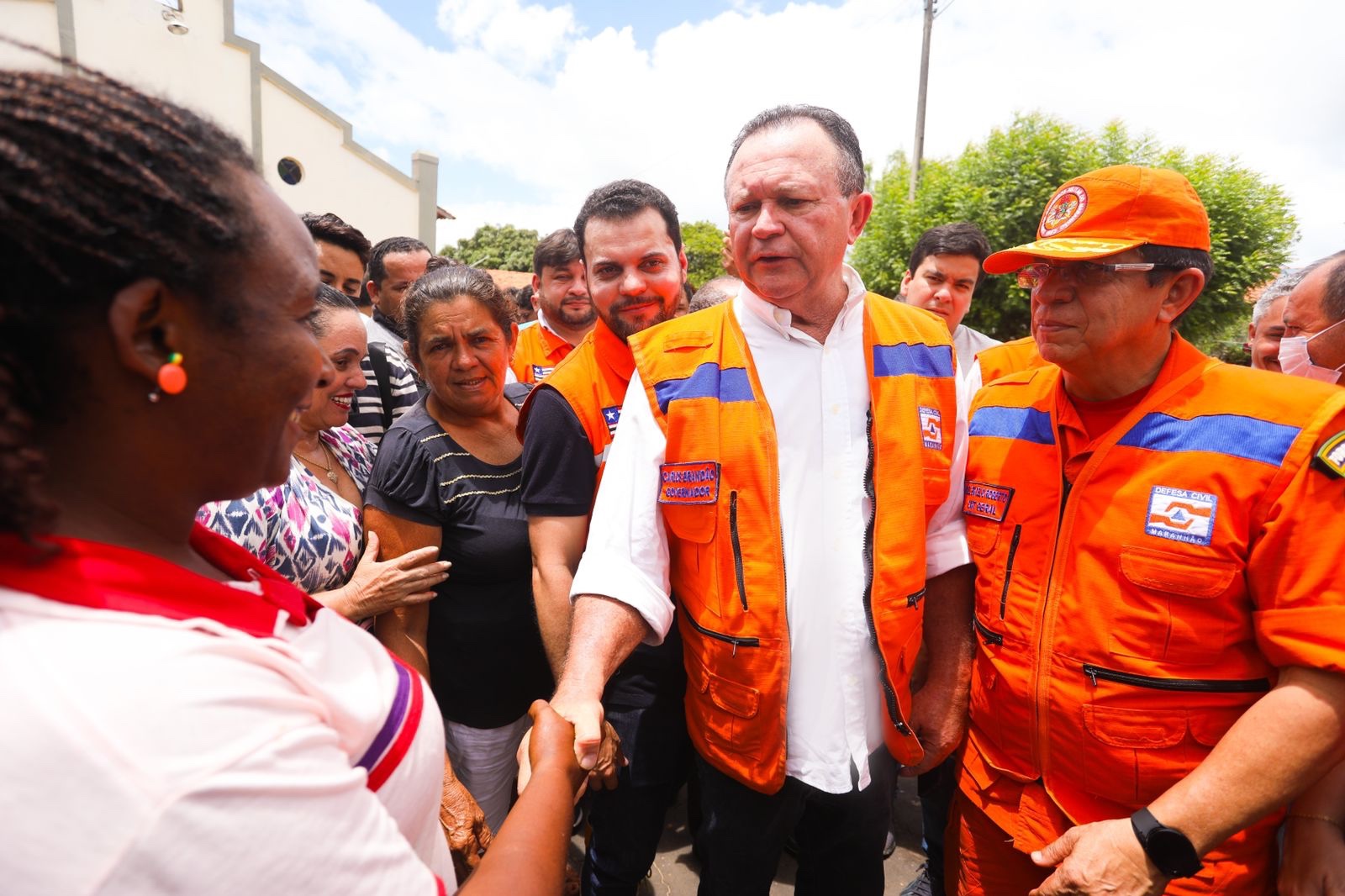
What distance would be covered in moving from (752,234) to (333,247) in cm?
334

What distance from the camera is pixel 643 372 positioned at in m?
2.04

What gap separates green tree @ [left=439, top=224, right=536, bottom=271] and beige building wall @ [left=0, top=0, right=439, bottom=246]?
15488 millimetres

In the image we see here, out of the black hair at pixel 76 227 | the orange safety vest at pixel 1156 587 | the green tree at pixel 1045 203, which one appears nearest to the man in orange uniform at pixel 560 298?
the orange safety vest at pixel 1156 587

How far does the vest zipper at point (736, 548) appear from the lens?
6.19 feet

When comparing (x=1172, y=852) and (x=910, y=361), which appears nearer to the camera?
(x=1172, y=852)

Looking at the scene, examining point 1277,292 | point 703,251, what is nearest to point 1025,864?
point 1277,292

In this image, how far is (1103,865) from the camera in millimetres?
1675

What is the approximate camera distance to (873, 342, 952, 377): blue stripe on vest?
2.07 meters

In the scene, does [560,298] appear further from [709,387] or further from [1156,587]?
[1156,587]

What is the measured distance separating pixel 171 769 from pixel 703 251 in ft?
123

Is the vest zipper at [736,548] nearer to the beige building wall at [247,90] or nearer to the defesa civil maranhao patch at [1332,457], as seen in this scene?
the defesa civil maranhao patch at [1332,457]

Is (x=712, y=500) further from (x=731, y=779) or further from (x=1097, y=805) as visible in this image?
(x=1097, y=805)

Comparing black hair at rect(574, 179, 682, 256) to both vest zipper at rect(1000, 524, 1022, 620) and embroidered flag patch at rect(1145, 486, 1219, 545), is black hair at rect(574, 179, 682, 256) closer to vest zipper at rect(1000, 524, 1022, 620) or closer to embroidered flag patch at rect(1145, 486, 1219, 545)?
vest zipper at rect(1000, 524, 1022, 620)

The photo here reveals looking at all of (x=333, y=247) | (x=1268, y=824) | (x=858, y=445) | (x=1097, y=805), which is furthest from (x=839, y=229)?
(x=333, y=247)
